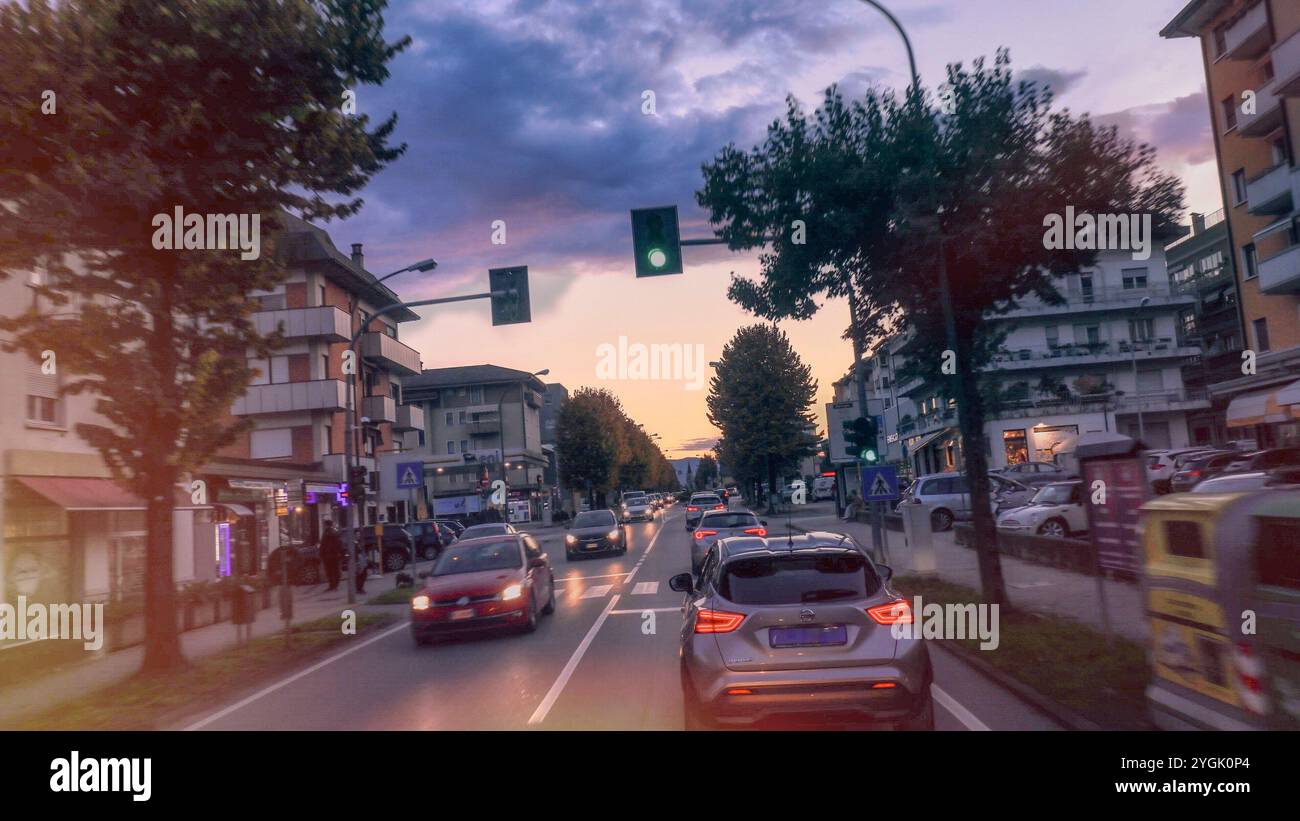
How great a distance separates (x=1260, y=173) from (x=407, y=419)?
41354mm

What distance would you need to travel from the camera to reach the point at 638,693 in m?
8.76

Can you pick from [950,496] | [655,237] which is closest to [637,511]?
[950,496]

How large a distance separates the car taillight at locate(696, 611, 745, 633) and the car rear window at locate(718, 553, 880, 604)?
140 mm

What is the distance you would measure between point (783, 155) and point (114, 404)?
9.89m

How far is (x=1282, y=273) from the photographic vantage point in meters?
31.7

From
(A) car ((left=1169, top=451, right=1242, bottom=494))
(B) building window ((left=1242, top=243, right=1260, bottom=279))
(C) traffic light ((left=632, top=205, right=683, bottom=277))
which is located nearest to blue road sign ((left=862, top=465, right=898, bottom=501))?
(C) traffic light ((left=632, top=205, right=683, bottom=277))

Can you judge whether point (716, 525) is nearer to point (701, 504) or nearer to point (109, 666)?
point (109, 666)

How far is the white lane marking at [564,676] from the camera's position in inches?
318

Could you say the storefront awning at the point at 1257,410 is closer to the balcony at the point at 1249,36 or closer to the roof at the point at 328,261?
the balcony at the point at 1249,36

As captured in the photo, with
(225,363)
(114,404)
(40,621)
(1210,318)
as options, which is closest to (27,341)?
(114,404)

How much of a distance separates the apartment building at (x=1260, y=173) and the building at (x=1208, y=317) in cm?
2040

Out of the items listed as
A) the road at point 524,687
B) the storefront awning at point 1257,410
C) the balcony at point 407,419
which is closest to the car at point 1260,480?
the road at point 524,687

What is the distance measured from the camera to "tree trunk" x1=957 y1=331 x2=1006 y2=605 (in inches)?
479
